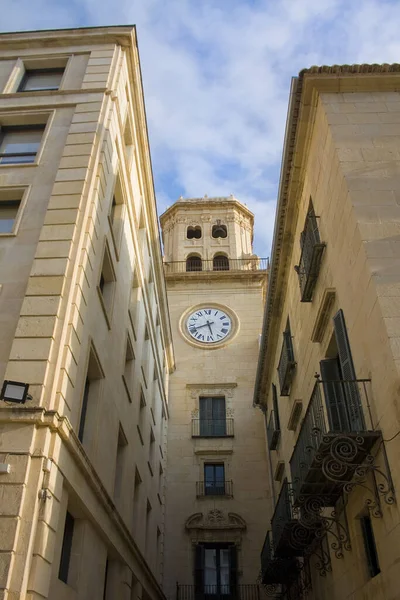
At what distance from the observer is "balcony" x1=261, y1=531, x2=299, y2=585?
17.2 m

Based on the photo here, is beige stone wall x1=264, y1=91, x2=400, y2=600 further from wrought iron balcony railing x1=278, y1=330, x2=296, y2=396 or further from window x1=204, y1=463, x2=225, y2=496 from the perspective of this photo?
window x1=204, y1=463, x2=225, y2=496

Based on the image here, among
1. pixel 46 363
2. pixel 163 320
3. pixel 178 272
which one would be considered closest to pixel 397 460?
pixel 46 363

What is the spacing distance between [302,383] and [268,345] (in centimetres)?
600

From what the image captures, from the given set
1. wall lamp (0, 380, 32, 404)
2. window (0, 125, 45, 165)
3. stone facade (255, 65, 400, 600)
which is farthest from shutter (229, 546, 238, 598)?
window (0, 125, 45, 165)

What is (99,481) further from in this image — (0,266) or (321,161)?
(321,161)

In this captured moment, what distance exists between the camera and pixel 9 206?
14078 millimetres

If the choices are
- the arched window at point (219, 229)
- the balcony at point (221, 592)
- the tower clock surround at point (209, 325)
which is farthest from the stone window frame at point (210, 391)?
the arched window at point (219, 229)

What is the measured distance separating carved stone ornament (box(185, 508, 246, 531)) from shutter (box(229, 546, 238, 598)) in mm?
878

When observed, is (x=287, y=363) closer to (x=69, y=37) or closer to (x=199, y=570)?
(x=199, y=570)

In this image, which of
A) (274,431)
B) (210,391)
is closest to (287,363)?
(274,431)

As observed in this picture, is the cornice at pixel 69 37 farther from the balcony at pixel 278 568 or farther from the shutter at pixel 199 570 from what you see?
the shutter at pixel 199 570

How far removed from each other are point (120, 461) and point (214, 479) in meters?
10.2

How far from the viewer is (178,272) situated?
3186 centimetres

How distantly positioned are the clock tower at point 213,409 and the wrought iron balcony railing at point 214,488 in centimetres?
4
